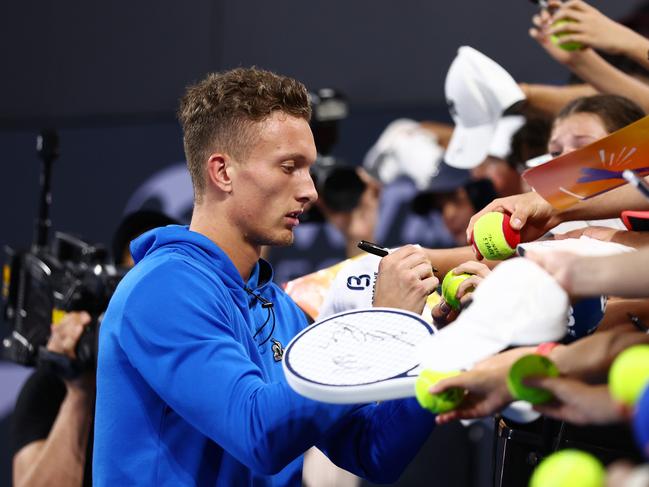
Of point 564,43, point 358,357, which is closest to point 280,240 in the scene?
point 358,357

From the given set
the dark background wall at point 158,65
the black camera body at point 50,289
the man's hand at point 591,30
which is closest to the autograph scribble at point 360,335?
the man's hand at point 591,30

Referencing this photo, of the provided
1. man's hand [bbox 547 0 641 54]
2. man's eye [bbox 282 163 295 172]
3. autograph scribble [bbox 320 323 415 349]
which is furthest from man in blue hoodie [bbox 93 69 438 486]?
man's hand [bbox 547 0 641 54]

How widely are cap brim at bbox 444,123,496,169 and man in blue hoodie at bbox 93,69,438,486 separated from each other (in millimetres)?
929

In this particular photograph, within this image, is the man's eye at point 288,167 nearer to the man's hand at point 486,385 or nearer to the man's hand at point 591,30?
the man's hand at point 486,385

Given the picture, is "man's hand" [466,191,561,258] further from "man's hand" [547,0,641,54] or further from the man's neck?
"man's hand" [547,0,641,54]

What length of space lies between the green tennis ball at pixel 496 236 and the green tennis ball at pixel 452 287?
5 cm

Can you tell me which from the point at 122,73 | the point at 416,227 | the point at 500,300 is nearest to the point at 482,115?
the point at 416,227

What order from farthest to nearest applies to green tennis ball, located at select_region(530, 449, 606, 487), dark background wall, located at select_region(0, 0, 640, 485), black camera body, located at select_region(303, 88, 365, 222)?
1. dark background wall, located at select_region(0, 0, 640, 485)
2. black camera body, located at select_region(303, 88, 365, 222)
3. green tennis ball, located at select_region(530, 449, 606, 487)

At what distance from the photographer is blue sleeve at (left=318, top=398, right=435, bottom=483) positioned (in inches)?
61.7

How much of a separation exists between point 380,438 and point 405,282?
29cm

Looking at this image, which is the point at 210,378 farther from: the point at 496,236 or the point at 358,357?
the point at 496,236

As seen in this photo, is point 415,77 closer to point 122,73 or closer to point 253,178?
point 122,73

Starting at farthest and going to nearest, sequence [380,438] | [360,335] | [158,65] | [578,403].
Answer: [158,65]
[380,438]
[360,335]
[578,403]

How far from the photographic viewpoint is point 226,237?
1718 mm
